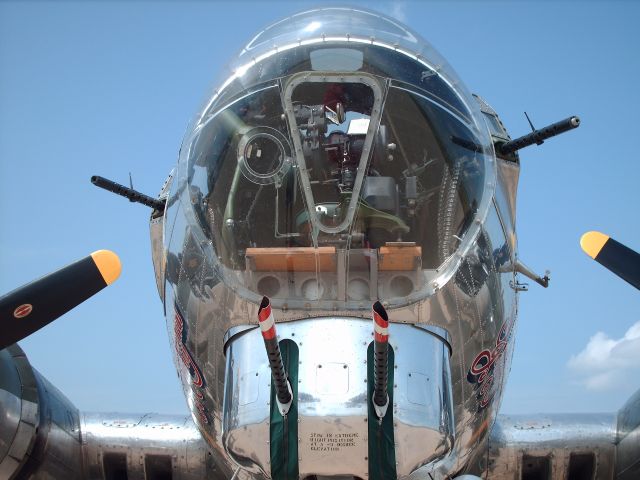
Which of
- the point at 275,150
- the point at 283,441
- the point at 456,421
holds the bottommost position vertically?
the point at 456,421

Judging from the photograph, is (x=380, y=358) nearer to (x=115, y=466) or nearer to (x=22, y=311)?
(x=22, y=311)

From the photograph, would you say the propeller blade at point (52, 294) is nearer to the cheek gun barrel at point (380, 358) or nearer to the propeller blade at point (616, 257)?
the cheek gun barrel at point (380, 358)

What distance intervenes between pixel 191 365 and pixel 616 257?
13.1 ft

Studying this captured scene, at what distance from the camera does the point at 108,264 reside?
25.8 feet

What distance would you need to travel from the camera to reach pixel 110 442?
9344 mm

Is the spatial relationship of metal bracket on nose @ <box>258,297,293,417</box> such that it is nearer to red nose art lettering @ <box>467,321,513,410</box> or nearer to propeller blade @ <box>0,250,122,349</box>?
red nose art lettering @ <box>467,321,513,410</box>

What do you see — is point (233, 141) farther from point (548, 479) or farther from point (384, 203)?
point (548, 479)

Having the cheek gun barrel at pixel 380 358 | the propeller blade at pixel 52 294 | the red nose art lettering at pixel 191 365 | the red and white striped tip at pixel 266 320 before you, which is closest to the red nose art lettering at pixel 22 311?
the propeller blade at pixel 52 294

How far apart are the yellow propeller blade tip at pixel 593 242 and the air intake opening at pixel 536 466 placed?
2.37 meters

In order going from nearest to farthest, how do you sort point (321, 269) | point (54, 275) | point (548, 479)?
1. point (321, 269)
2. point (54, 275)
3. point (548, 479)

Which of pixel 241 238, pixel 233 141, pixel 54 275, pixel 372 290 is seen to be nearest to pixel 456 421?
pixel 372 290

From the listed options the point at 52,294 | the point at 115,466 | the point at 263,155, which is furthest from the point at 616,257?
the point at 115,466

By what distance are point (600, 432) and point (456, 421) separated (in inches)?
120

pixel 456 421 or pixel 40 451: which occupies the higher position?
pixel 456 421
